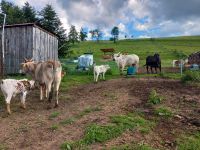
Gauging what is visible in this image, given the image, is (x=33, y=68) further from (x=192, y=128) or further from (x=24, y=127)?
(x=192, y=128)

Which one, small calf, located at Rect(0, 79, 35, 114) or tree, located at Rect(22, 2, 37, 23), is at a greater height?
tree, located at Rect(22, 2, 37, 23)

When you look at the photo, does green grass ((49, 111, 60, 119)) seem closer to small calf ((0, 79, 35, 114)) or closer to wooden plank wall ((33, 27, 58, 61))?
small calf ((0, 79, 35, 114))

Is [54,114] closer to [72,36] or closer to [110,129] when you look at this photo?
[110,129]

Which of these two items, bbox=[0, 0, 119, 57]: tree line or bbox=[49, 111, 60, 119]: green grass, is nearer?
bbox=[49, 111, 60, 119]: green grass

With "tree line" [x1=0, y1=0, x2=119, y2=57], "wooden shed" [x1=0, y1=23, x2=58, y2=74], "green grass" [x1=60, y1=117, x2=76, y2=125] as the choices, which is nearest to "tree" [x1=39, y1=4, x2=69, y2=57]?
"tree line" [x1=0, y1=0, x2=119, y2=57]

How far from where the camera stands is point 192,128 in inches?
419

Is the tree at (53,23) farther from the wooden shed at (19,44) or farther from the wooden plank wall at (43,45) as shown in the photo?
the wooden shed at (19,44)

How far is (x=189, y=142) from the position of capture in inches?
378

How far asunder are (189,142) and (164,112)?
229 cm

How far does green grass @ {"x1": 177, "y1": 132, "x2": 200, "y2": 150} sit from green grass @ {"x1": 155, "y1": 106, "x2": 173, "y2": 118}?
5.20ft

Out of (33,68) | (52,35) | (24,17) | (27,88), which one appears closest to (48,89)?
(27,88)

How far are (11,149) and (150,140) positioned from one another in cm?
351

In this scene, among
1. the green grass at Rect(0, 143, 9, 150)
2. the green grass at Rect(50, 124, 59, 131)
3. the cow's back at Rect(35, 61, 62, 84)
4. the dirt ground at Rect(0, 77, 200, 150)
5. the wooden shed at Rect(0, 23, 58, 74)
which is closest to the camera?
the green grass at Rect(0, 143, 9, 150)

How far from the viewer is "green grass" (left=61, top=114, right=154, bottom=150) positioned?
9.15 m
